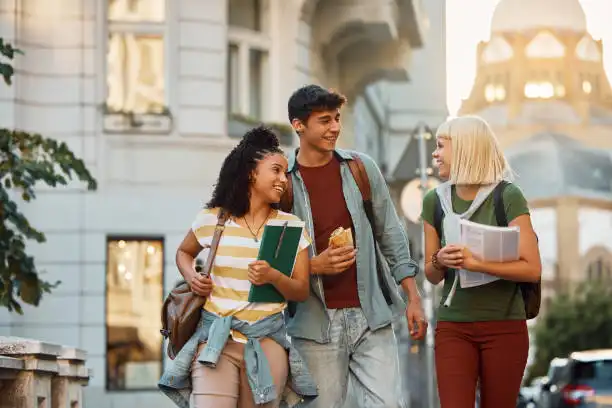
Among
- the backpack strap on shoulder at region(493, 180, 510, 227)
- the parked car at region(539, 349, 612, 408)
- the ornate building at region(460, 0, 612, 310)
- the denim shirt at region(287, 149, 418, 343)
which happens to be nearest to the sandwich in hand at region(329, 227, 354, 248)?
the denim shirt at region(287, 149, 418, 343)

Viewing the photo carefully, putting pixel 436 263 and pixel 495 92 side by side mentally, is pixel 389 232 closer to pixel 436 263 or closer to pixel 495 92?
pixel 436 263

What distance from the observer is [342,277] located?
793cm

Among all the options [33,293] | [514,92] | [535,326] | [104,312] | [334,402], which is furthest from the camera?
[514,92]

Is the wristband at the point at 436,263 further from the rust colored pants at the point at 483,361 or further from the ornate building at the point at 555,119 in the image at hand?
the ornate building at the point at 555,119

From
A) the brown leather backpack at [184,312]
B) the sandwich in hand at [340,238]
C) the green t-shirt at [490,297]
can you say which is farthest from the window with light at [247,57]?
the brown leather backpack at [184,312]

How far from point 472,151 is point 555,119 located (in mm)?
181997

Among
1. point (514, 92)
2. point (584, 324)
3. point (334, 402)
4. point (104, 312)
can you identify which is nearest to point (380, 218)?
point (334, 402)

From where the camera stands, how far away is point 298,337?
25.8ft

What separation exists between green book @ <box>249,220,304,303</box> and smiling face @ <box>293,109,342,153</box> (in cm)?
69

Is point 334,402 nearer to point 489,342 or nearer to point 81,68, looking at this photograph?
point 489,342

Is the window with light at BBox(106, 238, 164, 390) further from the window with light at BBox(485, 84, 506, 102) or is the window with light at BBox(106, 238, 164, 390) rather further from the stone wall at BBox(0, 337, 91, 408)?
the window with light at BBox(485, 84, 506, 102)

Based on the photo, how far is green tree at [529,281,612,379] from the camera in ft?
268

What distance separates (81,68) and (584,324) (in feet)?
196

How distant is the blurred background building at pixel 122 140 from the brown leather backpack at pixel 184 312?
54.1ft
